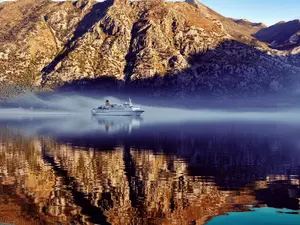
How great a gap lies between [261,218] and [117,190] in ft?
68.5

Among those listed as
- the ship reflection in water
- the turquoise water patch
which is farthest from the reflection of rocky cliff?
the turquoise water patch

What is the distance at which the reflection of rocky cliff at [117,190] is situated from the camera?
1831 inches

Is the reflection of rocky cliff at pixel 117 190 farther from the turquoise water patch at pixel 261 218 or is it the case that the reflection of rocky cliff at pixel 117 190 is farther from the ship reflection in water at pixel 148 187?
the turquoise water patch at pixel 261 218

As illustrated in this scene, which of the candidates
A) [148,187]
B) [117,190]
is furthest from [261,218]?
[117,190]

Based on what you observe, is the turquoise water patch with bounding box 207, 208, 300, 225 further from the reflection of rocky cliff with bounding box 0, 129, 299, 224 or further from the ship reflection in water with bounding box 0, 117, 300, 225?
the reflection of rocky cliff with bounding box 0, 129, 299, 224

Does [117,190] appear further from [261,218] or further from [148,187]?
[261,218]

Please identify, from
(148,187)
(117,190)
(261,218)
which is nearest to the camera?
(261,218)

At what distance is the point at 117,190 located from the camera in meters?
57.6

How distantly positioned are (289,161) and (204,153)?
2116 cm

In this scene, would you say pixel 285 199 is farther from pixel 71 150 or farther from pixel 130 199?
pixel 71 150

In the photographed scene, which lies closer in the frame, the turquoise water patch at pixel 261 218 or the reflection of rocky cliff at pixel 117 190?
the turquoise water patch at pixel 261 218

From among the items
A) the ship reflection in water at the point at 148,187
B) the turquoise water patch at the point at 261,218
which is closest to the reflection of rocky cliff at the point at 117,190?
the ship reflection in water at the point at 148,187

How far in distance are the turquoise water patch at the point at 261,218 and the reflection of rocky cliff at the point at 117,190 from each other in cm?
161

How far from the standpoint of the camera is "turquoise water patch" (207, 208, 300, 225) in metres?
44.2
